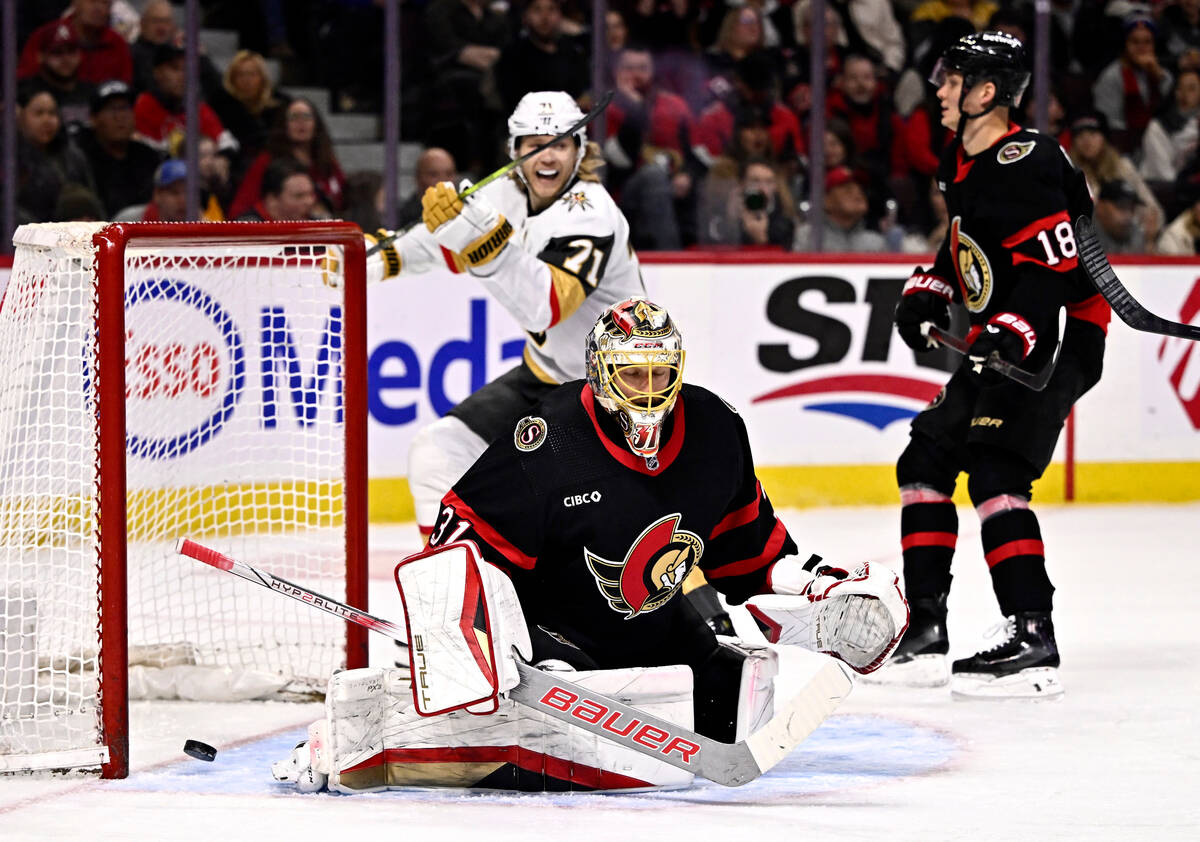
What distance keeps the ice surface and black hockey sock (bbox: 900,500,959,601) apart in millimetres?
241

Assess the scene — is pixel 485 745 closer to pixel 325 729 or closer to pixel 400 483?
pixel 325 729

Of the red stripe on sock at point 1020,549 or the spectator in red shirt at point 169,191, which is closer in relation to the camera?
the red stripe on sock at point 1020,549

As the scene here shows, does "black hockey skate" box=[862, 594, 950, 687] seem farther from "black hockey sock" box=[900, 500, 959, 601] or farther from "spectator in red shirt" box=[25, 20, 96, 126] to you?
"spectator in red shirt" box=[25, 20, 96, 126]

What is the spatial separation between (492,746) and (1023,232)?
1678 millimetres

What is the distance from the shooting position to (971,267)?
Answer: 4.22 meters

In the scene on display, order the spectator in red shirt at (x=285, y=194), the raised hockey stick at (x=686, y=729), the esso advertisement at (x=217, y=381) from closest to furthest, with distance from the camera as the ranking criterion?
the raised hockey stick at (x=686, y=729), the esso advertisement at (x=217, y=381), the spectator in red shirt at (x=285, y=194)

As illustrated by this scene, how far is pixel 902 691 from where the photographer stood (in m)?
4.14

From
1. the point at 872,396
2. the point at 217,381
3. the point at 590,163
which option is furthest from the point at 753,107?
the point at 590,163

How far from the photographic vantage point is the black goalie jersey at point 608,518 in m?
3.12

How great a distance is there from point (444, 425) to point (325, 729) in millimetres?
1254

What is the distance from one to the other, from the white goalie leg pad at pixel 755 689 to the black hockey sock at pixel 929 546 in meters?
0.98

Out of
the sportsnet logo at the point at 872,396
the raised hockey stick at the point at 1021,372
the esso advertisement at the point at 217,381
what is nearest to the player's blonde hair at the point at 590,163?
the esso advertisement at the point at 217,381

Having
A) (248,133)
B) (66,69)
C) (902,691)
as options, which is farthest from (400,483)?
(902,691)

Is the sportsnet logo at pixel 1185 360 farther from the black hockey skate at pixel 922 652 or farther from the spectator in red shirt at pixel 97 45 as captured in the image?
the spectator in red shirt at pixel 97 45
